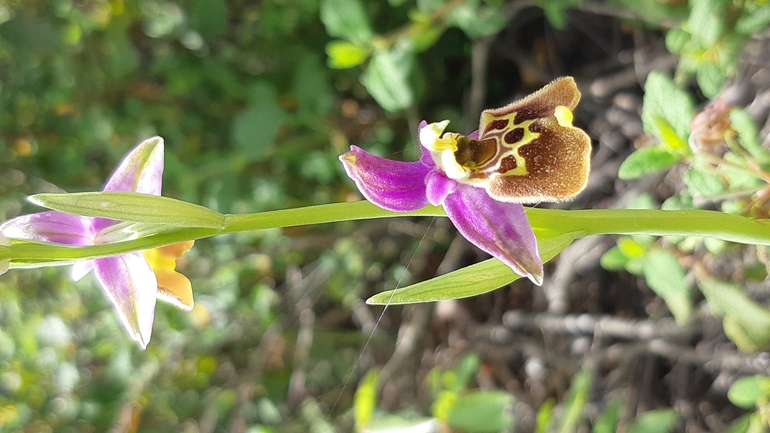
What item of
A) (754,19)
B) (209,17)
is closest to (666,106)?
(754,19)

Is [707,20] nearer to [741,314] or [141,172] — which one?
[741,314]

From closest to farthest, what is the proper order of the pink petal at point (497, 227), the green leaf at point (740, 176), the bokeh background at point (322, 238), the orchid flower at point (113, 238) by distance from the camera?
1. the pink petal at point (497, 227)
2. the orchid flower at point (113, 238)
3. the green leaf at point (740, 176)
4. the bokeh background at point (322, 238)

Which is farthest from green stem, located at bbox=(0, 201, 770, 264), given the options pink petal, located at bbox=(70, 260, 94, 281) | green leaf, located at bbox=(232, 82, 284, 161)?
green leaf, located at bbox=(232, 82, 284, 161)

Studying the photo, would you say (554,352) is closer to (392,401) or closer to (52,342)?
(392,401)

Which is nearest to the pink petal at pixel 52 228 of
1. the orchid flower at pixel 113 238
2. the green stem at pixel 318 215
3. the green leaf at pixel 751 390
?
the orchid flower at pixel 113 238

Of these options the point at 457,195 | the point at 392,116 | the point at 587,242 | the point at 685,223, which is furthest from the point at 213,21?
the point at 685,223

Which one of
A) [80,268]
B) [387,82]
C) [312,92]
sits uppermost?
[80,268]

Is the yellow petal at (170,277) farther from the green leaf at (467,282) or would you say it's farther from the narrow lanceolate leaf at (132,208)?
the green leaf at (467,282)
